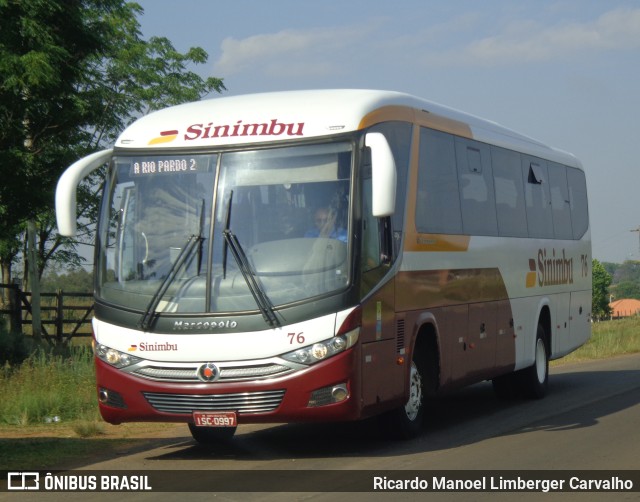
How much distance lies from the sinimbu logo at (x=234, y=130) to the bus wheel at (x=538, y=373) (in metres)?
7.28

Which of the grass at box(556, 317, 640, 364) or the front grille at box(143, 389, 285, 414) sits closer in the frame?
the front grille at box(143, 389, 285, 414)

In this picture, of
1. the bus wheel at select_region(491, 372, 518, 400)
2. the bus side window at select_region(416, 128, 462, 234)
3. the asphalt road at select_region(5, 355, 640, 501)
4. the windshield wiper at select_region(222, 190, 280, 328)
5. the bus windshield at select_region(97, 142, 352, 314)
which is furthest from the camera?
the bus wheel at select_region(491, 372, 518, 400)

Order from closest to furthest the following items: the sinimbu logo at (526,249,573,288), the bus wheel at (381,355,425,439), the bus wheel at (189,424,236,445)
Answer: the bus wheel at (381,355,425,439) → the bus wheel at (189,424,236,445) → the sinimbu logo at (526,249,573,288)

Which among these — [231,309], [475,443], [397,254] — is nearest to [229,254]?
[231,309]

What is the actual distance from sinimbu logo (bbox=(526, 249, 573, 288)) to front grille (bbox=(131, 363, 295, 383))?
6899mm

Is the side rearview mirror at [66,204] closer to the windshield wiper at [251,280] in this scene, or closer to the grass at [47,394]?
the windshield wiper at [251,280]

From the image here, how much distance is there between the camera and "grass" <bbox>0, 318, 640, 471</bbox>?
11352 mm

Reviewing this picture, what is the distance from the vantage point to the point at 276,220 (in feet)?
34.8

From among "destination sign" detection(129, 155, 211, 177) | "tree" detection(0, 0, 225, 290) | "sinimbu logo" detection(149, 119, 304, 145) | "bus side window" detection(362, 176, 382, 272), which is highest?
"tree" detection(0, 0, 225, 290)

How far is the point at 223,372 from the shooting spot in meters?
10.4

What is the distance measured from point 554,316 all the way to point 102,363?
8.94 meters

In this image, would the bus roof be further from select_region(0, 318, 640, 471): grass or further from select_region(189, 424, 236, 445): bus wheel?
select_region(0, 318, 640, 471): grass

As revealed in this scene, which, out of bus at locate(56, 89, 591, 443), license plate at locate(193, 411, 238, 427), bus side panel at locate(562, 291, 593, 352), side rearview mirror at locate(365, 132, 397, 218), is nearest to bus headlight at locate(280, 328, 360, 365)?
bus at locate(56, 89, 591, 443)

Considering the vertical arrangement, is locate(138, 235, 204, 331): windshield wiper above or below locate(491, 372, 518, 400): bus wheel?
above
